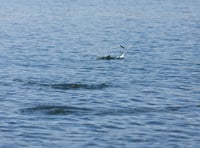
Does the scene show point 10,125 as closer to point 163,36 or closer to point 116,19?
point 163,36

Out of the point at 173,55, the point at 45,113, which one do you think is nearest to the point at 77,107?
the point at 45,113

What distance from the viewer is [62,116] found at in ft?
99.7

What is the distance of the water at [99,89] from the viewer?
27312 millimetres

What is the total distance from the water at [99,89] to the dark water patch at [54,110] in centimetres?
5

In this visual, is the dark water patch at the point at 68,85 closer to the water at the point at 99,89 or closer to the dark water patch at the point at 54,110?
the water at the point at 99,89

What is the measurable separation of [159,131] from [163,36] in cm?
4298

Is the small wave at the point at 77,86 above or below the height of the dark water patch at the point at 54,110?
above

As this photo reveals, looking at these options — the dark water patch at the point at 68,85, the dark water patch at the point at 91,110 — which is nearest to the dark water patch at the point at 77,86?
the dark water patch at the point at 68,85

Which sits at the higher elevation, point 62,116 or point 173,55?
point 173,55

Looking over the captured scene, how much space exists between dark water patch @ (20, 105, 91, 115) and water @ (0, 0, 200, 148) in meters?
0.05

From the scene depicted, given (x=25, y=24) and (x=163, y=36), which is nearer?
(x=163, y=36)

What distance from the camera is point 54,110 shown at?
31.6m

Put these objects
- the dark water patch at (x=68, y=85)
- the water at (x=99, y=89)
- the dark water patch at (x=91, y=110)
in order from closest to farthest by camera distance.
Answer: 1. the water at (x=99, y=89)
2. the dark water patch at (x=91, y=110)
3. the dark water patch at (x=68, y=85)

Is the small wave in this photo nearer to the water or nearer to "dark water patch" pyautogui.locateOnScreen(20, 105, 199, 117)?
the water
